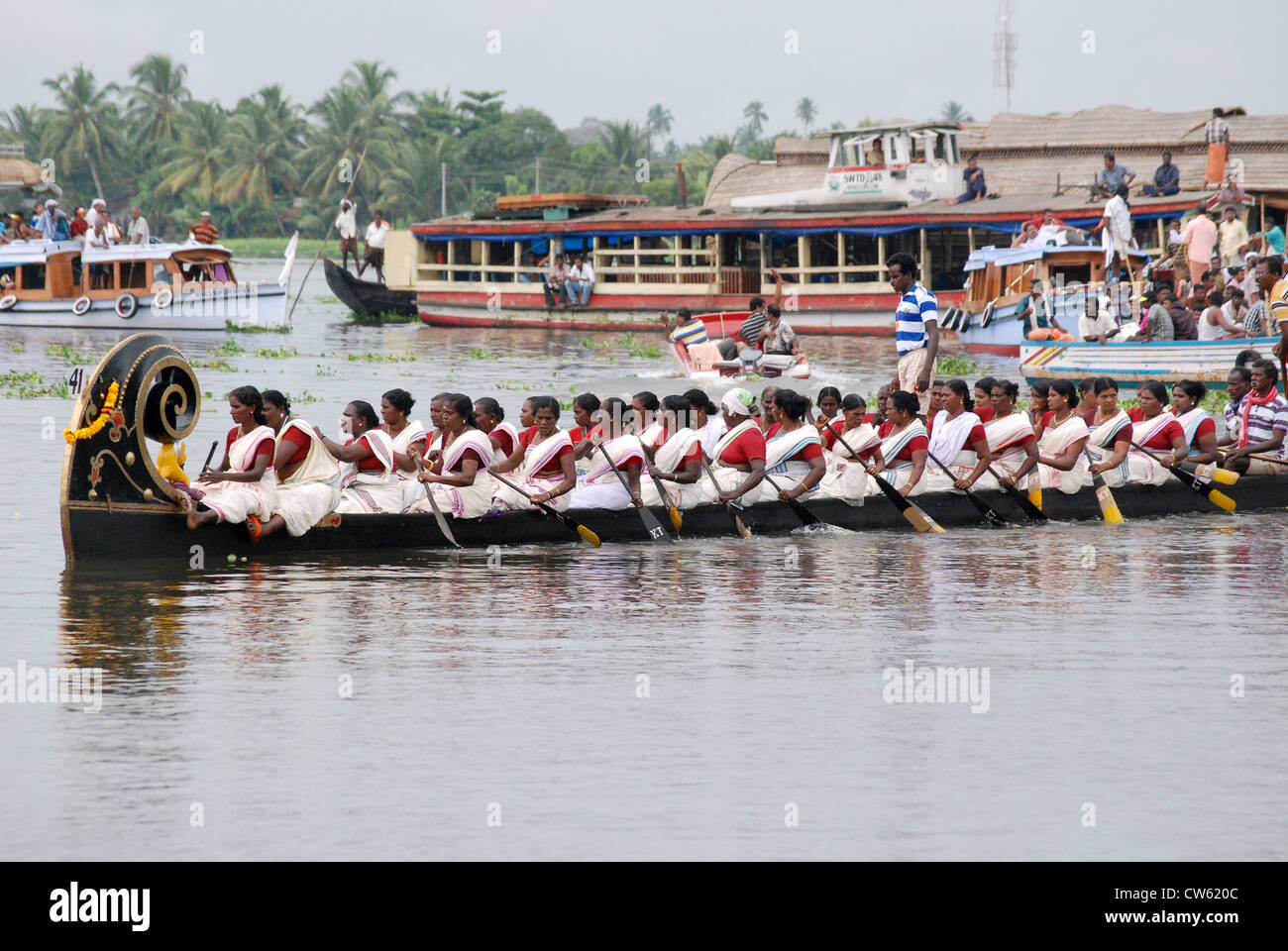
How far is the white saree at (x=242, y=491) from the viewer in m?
11.5

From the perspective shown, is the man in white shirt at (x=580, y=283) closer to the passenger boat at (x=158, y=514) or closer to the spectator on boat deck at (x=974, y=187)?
the spectator on boat deck at (x=974, y=187)

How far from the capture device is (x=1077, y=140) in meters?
36.9

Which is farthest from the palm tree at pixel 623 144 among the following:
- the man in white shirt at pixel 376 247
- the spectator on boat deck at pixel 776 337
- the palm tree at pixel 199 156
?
the spectator on boat deck at pixel 776 337

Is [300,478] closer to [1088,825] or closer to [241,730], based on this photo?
[241,730]

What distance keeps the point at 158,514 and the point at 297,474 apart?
41.2 inches

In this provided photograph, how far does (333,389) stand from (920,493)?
13134 millimetres

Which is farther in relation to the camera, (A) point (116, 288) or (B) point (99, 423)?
(A) point (116, 288)

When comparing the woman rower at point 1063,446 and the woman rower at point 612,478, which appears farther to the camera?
the woman rower at point 1063,446

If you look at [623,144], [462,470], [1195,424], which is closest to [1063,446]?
[1195,424]

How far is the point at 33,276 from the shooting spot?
3653cm

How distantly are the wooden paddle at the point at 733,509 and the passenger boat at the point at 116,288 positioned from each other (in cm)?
2504

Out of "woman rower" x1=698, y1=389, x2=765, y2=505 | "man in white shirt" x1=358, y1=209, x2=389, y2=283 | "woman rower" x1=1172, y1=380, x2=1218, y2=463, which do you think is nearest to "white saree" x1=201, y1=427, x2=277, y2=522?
"woman rower" x1=698, y1=389, x2=765, y2=505

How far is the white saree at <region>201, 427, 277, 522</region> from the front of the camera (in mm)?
11508

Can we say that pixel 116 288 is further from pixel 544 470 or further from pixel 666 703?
pixel 666 703
